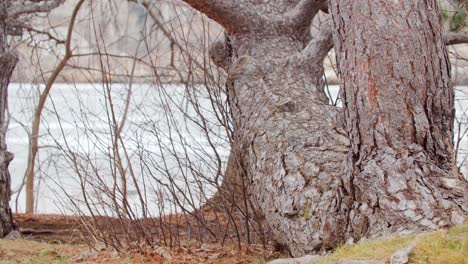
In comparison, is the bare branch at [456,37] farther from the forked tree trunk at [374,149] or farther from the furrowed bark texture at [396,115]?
the furrowed bark texture at [396,115]

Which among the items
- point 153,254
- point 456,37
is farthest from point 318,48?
point 153,254

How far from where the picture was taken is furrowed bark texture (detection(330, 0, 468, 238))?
3.94m

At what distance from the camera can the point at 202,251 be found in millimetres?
5914

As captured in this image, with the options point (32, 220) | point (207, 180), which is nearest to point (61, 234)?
point (32, 220)

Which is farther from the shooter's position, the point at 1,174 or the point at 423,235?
the point at 1,174

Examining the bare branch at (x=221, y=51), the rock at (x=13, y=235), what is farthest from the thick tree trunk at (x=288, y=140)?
the rock at (x=13, y=235)

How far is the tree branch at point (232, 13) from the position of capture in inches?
219

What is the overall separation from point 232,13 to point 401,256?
2929 millimetres

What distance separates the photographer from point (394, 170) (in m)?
3.97

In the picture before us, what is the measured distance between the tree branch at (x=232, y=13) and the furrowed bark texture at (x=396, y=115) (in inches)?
59.1

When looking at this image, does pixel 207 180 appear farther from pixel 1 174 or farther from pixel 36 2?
pixel 36 2

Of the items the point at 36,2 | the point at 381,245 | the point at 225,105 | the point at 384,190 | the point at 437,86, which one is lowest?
the point at 381,245

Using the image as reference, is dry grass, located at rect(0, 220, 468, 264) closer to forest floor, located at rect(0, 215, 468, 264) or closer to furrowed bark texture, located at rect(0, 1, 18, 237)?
forest floor, located at rect(0, 215, 468, 264)

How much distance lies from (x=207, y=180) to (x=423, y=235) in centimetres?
310
